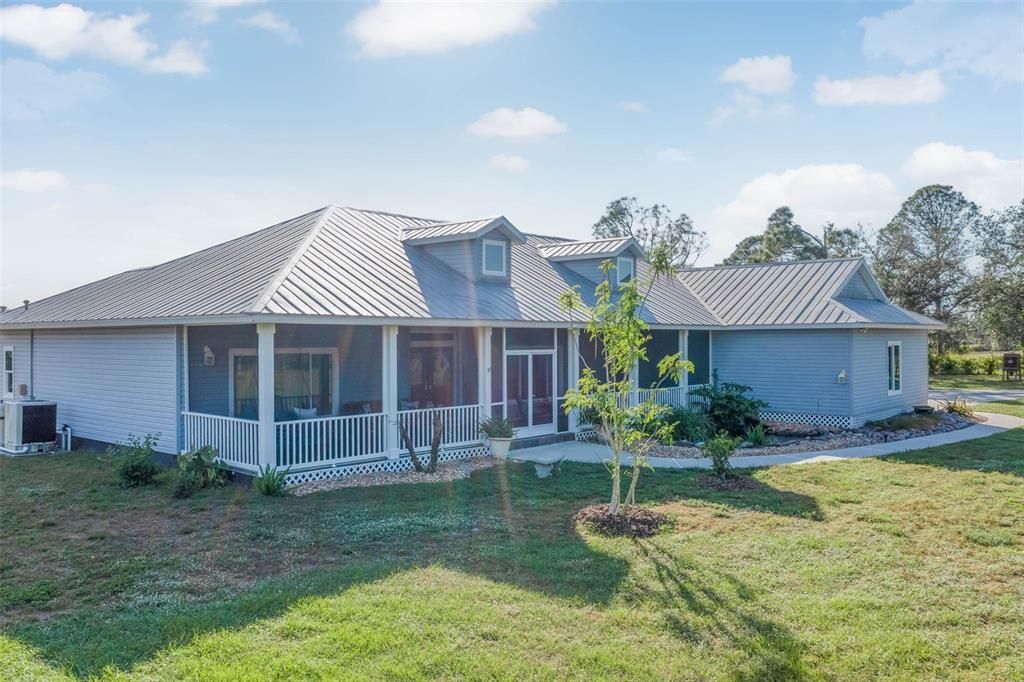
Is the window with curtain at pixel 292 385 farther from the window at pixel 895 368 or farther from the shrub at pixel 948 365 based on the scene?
the shrub at pixel 948 365

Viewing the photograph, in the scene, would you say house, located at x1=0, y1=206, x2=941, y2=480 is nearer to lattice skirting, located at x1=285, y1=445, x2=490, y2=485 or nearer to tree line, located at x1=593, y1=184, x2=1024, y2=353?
lattice skirting, located at x1=285, y1=445, x2=490, y2=485

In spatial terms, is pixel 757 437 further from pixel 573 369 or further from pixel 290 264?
pixel 290 264

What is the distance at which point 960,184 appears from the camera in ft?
152

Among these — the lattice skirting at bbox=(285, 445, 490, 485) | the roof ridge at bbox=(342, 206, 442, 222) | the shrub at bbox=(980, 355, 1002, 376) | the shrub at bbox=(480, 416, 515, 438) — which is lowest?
the lattice skirting at bbox=(285, 445, 490, 485)

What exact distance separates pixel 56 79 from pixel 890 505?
14904 mm

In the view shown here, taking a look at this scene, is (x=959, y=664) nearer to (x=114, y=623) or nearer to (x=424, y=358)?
(x=114, y=623)

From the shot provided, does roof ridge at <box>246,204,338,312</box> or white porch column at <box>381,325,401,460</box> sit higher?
roof ridge at <box>246,204,338,312</box>

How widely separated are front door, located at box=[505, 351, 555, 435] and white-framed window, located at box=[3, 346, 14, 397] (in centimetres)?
1340

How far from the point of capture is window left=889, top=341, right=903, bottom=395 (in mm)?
20922

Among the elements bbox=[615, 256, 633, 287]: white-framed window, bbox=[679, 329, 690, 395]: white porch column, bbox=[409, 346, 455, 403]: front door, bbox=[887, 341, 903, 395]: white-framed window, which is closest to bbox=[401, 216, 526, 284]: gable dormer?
bbox=[409, 346, 455, 403]: front door

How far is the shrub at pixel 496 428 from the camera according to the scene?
14195mm

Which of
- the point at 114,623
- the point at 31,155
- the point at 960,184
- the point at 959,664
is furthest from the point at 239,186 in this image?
the point at 960,184

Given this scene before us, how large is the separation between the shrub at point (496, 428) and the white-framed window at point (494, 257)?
386 centimetres

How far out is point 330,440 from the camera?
40.3 ft
